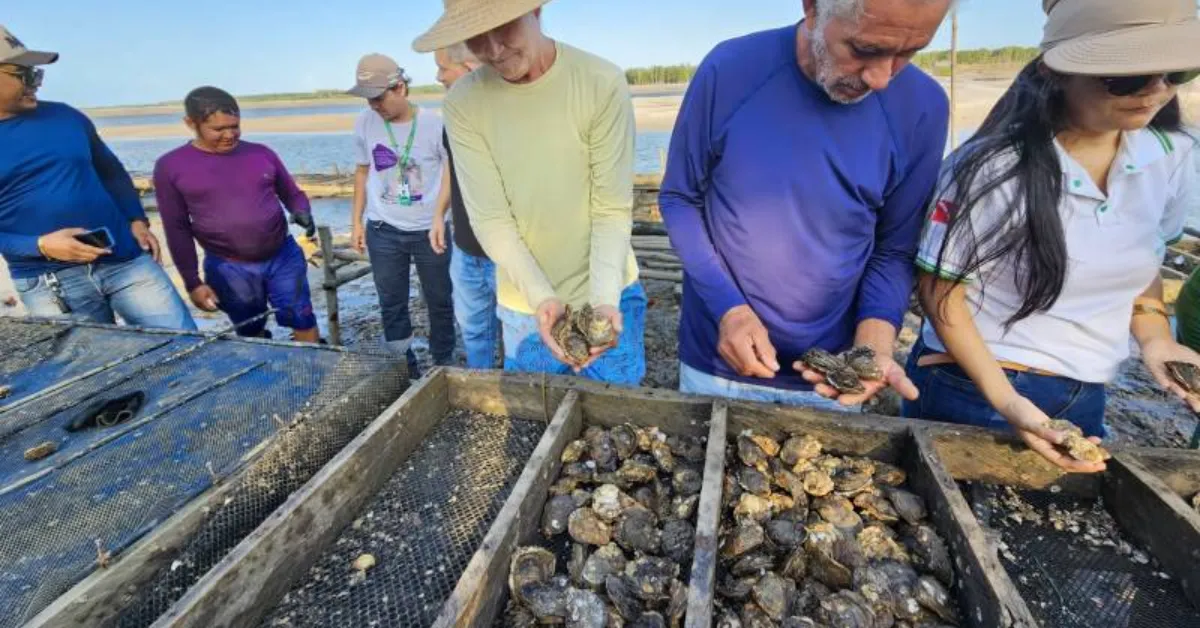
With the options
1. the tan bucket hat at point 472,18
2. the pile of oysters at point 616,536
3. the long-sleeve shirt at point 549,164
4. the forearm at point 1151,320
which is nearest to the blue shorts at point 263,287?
the long-sleeve shirt at point 549,164

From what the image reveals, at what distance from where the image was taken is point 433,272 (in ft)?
17.0

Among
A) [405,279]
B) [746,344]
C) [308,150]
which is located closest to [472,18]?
[746,344]

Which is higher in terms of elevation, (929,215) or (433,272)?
(929,215)

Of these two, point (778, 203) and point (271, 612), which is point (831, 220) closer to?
point (778, 203)

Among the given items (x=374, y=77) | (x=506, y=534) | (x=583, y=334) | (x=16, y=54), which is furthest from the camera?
(x=374, y=77)

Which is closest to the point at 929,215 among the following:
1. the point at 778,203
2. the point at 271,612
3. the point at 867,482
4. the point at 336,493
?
the point at 778,203

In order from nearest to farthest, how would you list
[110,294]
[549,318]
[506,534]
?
[506,534], [549,318], [110,294]

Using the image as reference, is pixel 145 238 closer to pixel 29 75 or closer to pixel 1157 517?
pixel 29 75

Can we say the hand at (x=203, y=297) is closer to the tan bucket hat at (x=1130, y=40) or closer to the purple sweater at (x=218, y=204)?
the purple sweater at (x=218, y=204)

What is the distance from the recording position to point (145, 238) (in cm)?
409

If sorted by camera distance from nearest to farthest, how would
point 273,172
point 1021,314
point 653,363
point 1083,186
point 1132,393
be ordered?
point 1083,186
point 1021,314
point 273,172
point 1132,393
point 653,363

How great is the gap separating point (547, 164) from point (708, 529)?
5.66 ft

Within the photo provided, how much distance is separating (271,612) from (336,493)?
343 mm

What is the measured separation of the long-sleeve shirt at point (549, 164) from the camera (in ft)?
8.34
